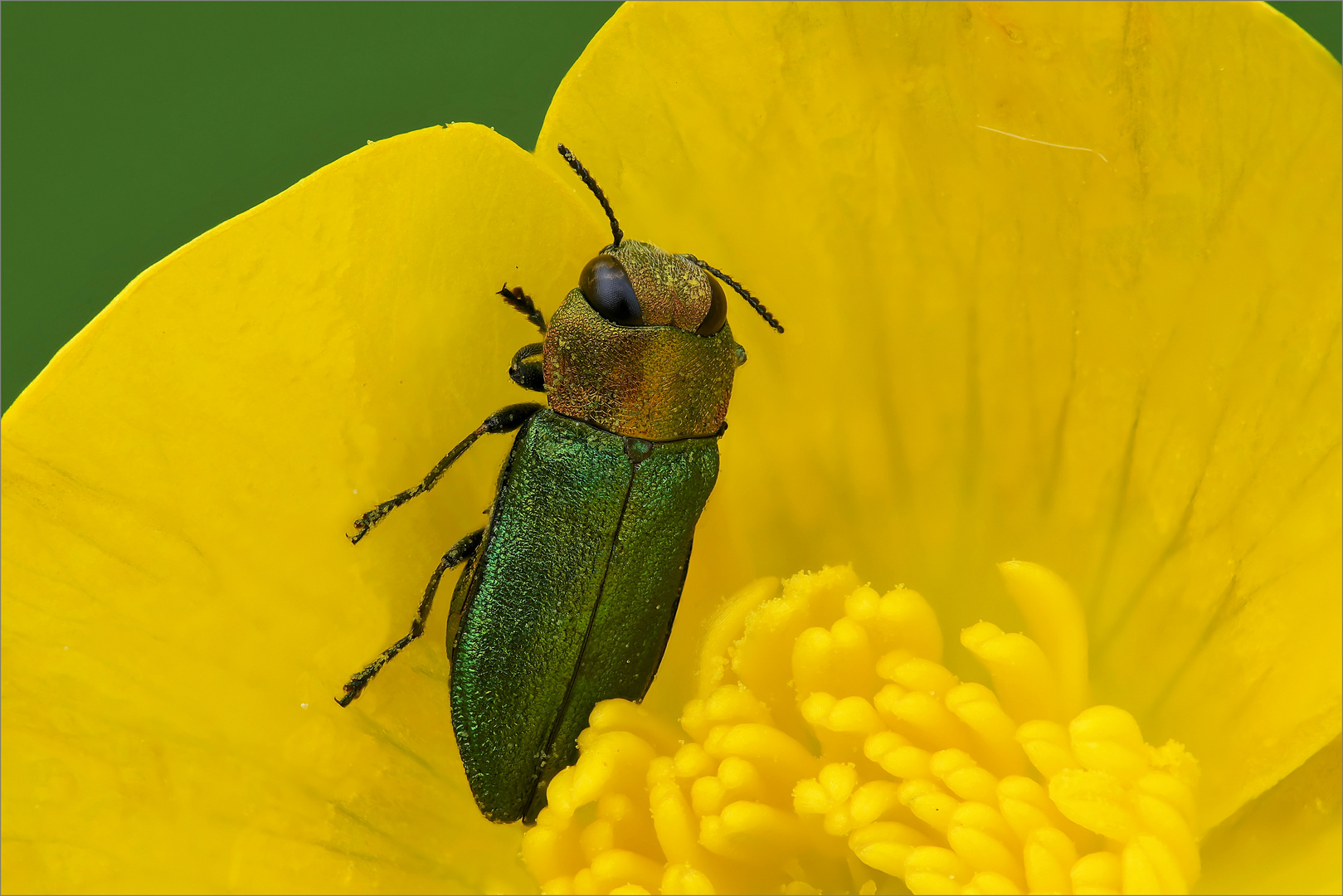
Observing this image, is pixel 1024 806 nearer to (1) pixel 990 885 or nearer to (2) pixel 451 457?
(1) pixel 990 885

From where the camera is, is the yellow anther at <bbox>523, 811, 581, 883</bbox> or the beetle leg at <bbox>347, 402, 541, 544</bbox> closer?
the yellow anther at <bbox>523, 811, 581, 883</bbox>

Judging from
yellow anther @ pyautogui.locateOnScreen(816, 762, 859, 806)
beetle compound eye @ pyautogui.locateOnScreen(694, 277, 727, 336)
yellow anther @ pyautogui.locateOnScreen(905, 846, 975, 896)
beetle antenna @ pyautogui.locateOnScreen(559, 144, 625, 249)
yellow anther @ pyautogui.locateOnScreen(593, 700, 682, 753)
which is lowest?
yellow anther @ pyautogui.locateOnScreen(593, 700, 682, 753)

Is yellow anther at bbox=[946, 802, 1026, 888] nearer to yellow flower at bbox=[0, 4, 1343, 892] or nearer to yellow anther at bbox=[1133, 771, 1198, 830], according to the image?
yellow anther at bbox=[1133, 771, 1198, 830]

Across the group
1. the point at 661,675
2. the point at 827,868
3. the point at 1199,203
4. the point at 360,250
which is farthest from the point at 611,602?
the point at 1199,203

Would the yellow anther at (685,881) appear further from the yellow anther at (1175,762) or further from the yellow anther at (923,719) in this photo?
the yellow anther at (1175,762)

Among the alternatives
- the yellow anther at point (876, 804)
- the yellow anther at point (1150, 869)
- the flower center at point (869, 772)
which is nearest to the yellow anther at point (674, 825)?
the flower center at point (869, 772)

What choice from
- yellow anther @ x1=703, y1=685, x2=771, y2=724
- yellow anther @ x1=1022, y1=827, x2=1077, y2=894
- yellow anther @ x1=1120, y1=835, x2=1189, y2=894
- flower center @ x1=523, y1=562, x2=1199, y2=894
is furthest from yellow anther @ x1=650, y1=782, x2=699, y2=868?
yellow anther @ x1=1120, y1=835, x2=1189, y2=894

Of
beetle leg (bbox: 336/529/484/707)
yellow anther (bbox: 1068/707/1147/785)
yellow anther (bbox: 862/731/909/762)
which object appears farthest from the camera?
beetle leg (bbox: 336/529/484/707)
